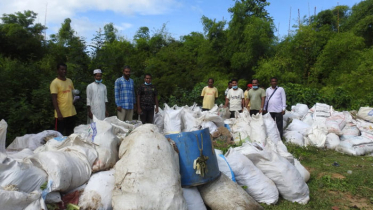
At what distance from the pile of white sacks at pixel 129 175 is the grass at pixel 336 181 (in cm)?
18

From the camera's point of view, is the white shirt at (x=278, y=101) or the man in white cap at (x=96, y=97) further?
the white shirt at (x=278, y=101)

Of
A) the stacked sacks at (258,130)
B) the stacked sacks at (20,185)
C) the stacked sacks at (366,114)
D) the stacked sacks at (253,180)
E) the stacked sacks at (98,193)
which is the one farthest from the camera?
the stacked sacks at (366,114)

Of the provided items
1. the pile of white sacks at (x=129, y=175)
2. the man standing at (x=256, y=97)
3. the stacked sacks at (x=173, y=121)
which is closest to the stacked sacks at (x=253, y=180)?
the pile of white sacks at (x=129, y=175)

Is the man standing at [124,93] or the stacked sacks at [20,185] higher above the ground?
the man standing at [124,93]

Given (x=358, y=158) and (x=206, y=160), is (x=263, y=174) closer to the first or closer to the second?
(x=206, y=160)

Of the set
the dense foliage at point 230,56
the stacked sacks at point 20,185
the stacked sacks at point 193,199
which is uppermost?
the dense foliage at point 230,56

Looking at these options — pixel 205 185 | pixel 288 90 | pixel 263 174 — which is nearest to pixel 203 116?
pixel 263 174

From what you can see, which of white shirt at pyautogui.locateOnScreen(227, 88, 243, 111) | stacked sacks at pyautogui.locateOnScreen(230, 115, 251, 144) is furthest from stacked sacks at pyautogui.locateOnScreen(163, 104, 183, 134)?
white shirt at pyautogui.locateOnScreen(227, 88, 243, 111)

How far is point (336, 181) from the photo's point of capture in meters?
3.80

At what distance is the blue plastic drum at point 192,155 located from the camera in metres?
2.63

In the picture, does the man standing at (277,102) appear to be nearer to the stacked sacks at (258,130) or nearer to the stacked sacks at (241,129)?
the stacked sacks at (241,129)

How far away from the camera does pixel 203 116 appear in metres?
5.86

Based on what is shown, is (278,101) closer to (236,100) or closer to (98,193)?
(236,100)

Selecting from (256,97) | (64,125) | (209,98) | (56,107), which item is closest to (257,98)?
(256,97)
